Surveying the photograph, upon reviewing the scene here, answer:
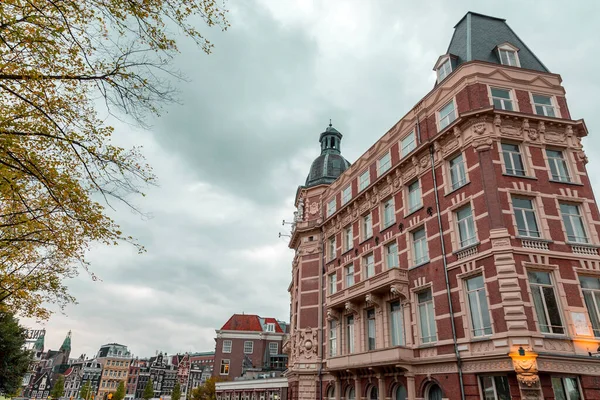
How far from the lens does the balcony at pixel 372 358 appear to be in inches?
785

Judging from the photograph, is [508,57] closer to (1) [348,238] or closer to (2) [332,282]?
(1) [348,238]

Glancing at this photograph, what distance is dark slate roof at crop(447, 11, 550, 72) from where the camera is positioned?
22.6 meters

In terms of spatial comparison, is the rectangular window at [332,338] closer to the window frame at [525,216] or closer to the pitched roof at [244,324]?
the window frame at [525,216]

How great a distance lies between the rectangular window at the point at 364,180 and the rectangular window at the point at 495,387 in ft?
51.1

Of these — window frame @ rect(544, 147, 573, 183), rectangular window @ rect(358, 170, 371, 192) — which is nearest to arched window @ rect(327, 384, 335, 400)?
rectangular window @ rect(358, 170, 371, 192)

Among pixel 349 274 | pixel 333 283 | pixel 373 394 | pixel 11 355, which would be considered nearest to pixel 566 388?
pixel 373 394

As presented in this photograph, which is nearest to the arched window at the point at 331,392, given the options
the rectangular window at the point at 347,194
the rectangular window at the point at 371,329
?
the rectangular window at the point at 371,329

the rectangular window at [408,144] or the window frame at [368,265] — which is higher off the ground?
the rectangular window at [408,144]

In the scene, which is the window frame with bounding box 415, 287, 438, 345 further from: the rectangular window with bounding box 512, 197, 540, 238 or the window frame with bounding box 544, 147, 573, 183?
the window frame with bounding box 544, 147, 573, 183

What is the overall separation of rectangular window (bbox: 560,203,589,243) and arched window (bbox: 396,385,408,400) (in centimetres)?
1125

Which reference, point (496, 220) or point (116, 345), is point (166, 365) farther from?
point (496, 220)

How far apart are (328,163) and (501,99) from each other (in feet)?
69.8

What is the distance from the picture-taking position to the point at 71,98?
386 inches

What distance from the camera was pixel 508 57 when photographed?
22391mm
